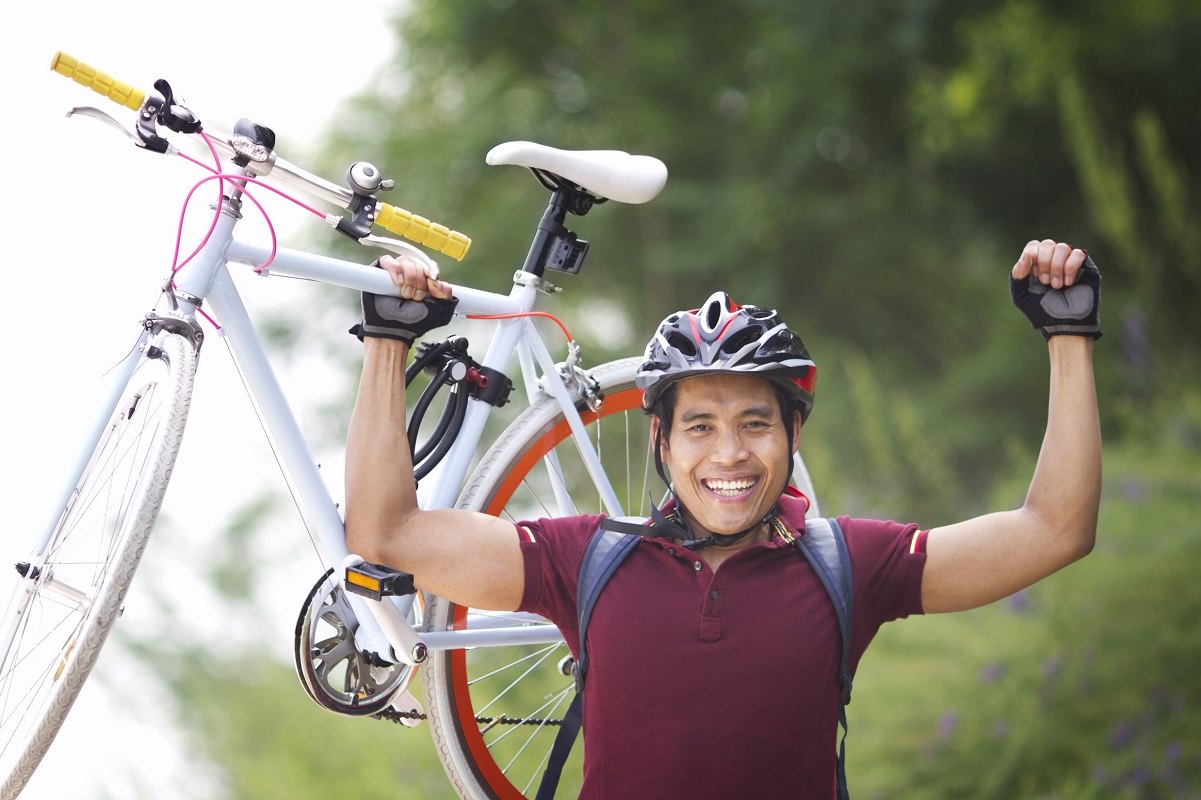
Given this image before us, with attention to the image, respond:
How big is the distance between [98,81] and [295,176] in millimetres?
372

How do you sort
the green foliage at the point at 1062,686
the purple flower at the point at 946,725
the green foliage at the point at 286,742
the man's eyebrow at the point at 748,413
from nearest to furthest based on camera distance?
1. the man's eyebrow at the point at 748,413
2. the green foliage at the point at 1062,686
3. the purple flower at the point at 946,725
4. the green foliage at the point at 286,742

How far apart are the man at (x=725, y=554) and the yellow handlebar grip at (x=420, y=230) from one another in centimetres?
18

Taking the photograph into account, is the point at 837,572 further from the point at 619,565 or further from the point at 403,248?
the point at 403,248

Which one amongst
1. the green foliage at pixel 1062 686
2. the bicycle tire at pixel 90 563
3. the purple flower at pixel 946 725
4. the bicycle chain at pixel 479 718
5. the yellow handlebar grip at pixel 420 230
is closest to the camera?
the bicycle tire at pixel 90 563

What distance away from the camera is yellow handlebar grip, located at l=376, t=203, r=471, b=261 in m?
2.62

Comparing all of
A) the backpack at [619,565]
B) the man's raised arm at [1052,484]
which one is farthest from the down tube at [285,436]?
the man's raised arm at [1052,484]

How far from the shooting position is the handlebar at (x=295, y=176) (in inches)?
95.6

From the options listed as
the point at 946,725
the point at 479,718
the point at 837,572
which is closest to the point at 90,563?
the point at 479,718

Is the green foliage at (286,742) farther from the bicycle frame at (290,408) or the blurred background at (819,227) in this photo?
the bicycle frame at (290,408)

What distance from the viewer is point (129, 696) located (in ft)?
26.4

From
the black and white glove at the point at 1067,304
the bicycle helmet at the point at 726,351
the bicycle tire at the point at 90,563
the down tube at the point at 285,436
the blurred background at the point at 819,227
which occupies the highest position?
the blurred background at the point at 819,227

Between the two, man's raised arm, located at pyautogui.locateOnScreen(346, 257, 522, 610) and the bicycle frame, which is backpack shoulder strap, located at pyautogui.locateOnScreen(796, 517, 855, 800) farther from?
the bicycle frame

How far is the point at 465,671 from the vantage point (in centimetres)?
291

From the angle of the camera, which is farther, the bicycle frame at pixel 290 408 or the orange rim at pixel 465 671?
the orange rim at pixel 465 671
